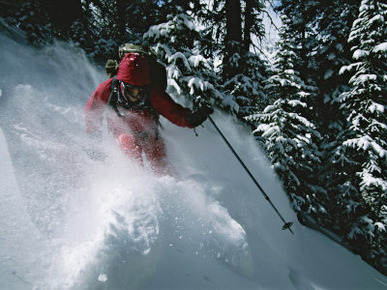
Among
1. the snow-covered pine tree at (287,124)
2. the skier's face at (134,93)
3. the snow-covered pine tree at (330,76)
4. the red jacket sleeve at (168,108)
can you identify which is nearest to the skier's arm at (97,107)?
the skier's face at (134,93)

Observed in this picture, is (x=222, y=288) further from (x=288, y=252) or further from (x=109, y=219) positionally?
(x=288, y=252)

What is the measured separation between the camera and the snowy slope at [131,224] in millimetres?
1979

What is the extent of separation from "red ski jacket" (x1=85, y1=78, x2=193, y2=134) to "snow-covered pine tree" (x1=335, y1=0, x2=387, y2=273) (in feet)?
28.3

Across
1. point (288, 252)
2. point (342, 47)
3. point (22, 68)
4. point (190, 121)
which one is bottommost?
point (22, 68)

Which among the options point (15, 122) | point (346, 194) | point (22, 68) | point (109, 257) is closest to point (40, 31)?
point (22, 68)

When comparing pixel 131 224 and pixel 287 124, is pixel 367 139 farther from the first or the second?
pixel 131 224

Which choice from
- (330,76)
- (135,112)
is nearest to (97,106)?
(135,112)

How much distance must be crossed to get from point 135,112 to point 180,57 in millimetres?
2781

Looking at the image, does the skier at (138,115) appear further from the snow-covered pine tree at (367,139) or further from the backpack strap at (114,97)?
the snow-covered pine tree at (367,139)

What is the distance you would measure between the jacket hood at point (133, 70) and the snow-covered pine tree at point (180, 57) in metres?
2.32

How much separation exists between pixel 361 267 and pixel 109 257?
5985 millimetres

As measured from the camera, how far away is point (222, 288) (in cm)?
236

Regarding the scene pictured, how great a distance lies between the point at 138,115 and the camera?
400 cm

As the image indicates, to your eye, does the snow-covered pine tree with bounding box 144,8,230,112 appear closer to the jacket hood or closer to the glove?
the glove
